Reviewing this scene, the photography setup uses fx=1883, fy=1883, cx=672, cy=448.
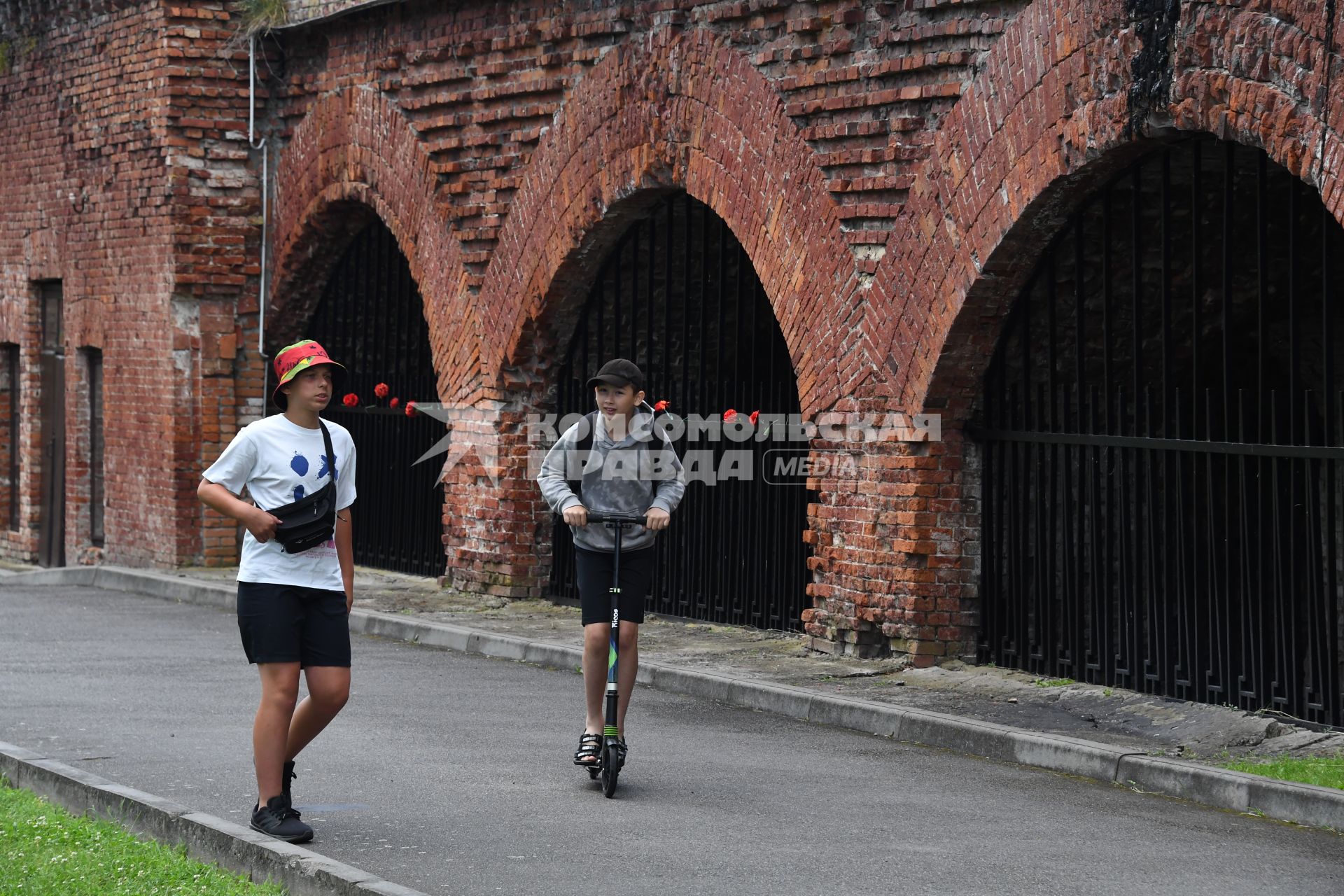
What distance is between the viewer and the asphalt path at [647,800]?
6207 millimetres

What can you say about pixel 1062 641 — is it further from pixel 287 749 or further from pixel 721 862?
pixel 287 749

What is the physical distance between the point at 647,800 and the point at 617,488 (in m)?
1.27

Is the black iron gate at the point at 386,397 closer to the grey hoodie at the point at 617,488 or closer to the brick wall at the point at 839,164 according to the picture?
the brick wall at the point at 839,164

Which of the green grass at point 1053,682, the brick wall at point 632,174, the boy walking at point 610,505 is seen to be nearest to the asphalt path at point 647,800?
the boy walking at point 610,505

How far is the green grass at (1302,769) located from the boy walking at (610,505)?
2.54m

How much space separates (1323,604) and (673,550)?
527 cm

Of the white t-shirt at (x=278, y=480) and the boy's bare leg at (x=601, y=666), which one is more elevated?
A: the white t-shirt at (x=278, y=480)

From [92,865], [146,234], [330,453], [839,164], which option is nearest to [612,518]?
[330,453]

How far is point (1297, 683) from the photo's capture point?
29.0ft

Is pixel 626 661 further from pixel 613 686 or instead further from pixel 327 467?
pixel 327 467

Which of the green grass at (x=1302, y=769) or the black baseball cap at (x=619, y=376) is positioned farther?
the black baseball cap at (x=619, y=376)

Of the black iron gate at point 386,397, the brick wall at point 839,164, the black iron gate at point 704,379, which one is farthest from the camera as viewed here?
the black iron gate at point 386,397

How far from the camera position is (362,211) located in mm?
16375

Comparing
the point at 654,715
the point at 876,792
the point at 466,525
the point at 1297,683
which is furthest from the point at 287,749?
the point at 466,525
